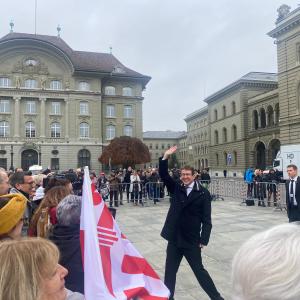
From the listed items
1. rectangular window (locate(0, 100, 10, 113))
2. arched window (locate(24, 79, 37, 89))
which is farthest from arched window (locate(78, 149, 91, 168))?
rectangular window (locate(0, 100, 10, 113))

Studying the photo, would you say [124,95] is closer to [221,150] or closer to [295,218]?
[221,150]

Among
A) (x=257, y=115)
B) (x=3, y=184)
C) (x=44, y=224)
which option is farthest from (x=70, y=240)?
(x=257, y=115)

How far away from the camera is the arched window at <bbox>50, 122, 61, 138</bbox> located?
58.8m

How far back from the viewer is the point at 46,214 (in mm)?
4457

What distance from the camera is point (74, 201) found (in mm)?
3889

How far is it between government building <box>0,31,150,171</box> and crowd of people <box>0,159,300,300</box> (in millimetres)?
50836

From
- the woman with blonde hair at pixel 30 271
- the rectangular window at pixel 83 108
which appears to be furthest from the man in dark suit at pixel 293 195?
the rectangular window at pixel 83 108

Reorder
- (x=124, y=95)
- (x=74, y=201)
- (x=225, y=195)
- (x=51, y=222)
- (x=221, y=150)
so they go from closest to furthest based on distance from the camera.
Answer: (x=74, y=201) → (x=51, y=222) → (x=225, y=195) → (x=124, y=95) → (x=221, y=150)

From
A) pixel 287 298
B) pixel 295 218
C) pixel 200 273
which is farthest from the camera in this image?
pixel 295 218

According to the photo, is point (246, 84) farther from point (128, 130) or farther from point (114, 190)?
point (114, 190)

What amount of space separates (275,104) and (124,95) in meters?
23.8

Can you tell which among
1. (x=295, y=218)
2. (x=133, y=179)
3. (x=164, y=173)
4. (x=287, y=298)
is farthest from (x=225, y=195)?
(x=287, y=298)

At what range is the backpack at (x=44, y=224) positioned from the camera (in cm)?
426

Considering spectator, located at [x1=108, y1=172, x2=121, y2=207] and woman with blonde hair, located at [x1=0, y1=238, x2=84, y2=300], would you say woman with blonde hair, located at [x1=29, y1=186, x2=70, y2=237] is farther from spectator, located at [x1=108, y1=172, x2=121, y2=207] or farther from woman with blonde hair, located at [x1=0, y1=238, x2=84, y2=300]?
spectator, located at [x1=108, y1=172, x2=121, y2=207]
